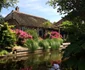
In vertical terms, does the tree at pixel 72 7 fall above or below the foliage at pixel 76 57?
above

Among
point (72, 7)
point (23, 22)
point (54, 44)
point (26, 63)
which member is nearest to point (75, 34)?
point (72, 7)

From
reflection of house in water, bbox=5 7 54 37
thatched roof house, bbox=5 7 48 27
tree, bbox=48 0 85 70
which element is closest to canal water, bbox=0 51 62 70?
tree, bbox=48 0 85 70

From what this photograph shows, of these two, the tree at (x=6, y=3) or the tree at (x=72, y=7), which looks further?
the tree at (x=6, y=3)

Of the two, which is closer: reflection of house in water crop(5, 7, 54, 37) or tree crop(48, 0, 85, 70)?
tree crop(48, 0, 85, 70)

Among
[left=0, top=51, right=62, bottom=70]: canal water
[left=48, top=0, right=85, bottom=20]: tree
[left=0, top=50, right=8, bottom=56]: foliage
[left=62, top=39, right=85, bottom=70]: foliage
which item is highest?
[left=48, top=0, right=85, bottom=20]: tree

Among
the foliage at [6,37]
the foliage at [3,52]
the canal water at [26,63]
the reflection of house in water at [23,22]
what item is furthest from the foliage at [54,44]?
the reflection of house in water at [23,22]

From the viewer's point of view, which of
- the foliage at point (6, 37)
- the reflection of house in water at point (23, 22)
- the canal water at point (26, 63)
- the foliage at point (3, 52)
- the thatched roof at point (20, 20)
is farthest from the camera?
the thatched roof at point (20, 20)

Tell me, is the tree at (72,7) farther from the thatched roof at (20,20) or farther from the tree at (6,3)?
the thatched roof at (20,20)

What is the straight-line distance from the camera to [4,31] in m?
20.2

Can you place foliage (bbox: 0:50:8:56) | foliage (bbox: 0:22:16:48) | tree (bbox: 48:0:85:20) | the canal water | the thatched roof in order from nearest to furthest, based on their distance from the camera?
tree (bbox: 48:0:85:20)
the canal water
foliage (bbox: 0:50:8:56)
foliage (bbox: 0:22:16:48)
the thatched roof

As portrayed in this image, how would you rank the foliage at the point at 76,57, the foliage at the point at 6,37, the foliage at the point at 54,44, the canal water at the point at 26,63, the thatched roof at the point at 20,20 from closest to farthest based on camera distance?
1. the foliage at the point at 76,57
2. the canal water at the point at 26,63
3. the foliage at the point at 6,37
4. the foliage at the point at 54,44
5. the thatched roof at the point at 20,20

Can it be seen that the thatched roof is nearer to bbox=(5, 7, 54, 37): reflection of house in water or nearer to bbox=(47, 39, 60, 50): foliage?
bbox=(5, 7, 54, 37): reflection of house in water

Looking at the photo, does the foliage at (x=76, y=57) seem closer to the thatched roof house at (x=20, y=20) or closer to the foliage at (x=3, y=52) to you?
the foliage at (x=3, y=52)

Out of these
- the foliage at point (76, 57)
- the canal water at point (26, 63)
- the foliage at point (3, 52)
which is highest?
the foliage at point (76, 57)
